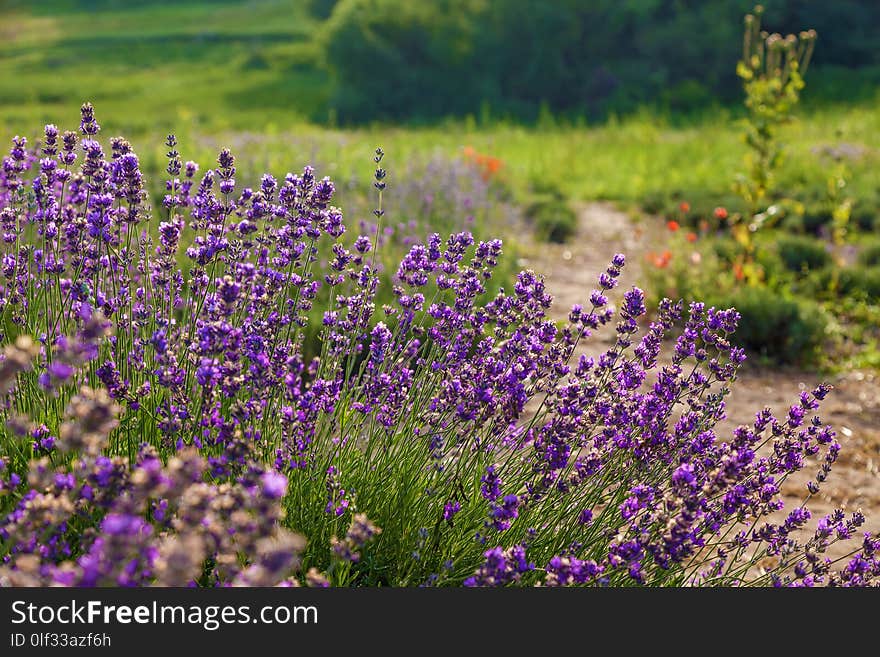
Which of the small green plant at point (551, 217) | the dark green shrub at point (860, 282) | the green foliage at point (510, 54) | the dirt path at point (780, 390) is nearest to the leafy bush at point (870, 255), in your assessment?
the dark green shrub at point (860, 282)

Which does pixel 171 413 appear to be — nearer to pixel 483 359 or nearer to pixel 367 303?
pixel 367 303

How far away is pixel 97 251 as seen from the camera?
2.78 metres

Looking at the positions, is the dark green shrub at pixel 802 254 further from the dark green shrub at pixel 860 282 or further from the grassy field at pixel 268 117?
the grassy field at pixel 268 117

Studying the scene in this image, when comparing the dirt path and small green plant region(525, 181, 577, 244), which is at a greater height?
the dirt path

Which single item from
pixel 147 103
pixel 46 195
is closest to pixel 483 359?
pixel 46 195

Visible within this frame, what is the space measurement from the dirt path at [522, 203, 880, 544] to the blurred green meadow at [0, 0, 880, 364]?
15.6 inches

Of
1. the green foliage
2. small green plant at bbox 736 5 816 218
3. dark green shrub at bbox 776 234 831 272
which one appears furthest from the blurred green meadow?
small green plant at bbox 736 5 816 218

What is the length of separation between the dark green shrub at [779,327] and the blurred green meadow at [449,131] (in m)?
0.10

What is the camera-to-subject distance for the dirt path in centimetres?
466

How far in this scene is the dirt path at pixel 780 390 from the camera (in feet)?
15.3

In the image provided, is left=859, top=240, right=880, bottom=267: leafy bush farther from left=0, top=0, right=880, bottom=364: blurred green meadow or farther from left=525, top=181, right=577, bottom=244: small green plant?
left=525, top=181, right=577, bottom=244: small green plant

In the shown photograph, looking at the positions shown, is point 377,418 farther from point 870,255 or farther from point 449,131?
point 449,131

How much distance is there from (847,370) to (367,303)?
456 centimetres

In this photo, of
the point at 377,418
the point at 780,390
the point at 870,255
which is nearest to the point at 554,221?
the point at 870,255
